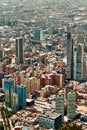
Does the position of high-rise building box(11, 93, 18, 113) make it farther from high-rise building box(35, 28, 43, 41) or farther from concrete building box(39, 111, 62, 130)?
high-rise building box(35, 28, 43, 41)

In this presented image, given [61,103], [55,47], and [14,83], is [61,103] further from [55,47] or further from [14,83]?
[55,47]

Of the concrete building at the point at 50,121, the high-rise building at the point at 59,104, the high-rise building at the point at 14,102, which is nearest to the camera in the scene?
the concrete building at the point at 50,121

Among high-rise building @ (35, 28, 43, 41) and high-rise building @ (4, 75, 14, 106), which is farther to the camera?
high-rise building @ (35, 28, 43, 41)

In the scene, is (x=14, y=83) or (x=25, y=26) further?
(x=25, y=26)

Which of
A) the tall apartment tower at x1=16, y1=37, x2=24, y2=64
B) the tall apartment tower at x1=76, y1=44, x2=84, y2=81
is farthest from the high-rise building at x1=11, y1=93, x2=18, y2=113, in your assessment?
the tall apartment tower at x1=16, y1=37, x2=24, y2=64

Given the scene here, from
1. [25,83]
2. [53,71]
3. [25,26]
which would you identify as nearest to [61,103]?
[25,83]

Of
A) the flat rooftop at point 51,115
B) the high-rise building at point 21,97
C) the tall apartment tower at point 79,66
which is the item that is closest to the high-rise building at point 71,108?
the flat rooftop at point 51,115

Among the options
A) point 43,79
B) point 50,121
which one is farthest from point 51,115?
point 43,79

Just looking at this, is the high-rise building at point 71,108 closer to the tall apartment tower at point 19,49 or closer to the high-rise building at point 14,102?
the high-rise building at point 14,102
